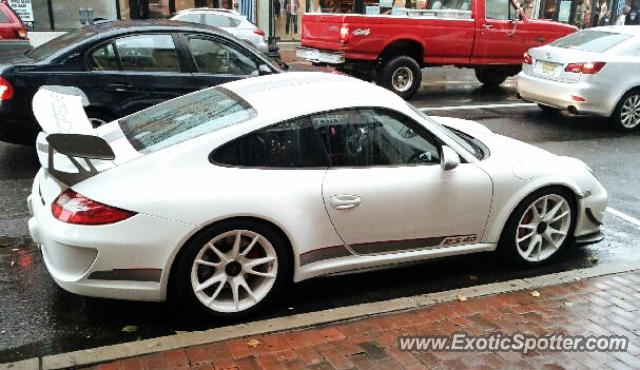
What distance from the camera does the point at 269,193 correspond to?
11.7 ft

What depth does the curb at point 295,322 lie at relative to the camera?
126 inches

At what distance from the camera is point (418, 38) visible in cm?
1161

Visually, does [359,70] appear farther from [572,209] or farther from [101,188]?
[101,188]

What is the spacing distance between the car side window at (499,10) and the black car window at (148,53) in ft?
25.1

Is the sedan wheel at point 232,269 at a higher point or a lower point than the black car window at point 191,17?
lower

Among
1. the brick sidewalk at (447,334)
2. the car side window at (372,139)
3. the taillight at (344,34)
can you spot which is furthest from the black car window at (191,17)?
the brick sidewalk at (447,334)

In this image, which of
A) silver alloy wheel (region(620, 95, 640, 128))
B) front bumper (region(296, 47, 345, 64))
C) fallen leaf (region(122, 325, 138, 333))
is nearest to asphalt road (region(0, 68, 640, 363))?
fallen leaf (region(122, 325, 138, 333))

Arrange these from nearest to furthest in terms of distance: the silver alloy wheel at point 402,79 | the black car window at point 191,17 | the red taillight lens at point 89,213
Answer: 1. the red taillight lens at point 89,213
2. the silver alloy wheel at point 402,79
3. the black car window at point 191,17

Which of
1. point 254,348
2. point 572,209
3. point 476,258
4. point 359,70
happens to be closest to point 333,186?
point 254,348

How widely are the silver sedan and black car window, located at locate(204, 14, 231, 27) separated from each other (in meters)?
8.11

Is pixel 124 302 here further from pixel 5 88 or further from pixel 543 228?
pixel 5 88

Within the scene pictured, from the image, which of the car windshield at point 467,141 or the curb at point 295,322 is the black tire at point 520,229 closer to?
the curb at point 295,322

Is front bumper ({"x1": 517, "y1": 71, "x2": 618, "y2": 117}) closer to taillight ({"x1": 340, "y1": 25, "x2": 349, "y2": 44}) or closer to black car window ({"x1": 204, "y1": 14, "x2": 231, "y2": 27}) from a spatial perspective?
taillight ({"x1": 340, "y1": 25, "x2": 349, "y2": 44})

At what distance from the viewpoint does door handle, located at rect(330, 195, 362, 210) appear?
376 centimetres
